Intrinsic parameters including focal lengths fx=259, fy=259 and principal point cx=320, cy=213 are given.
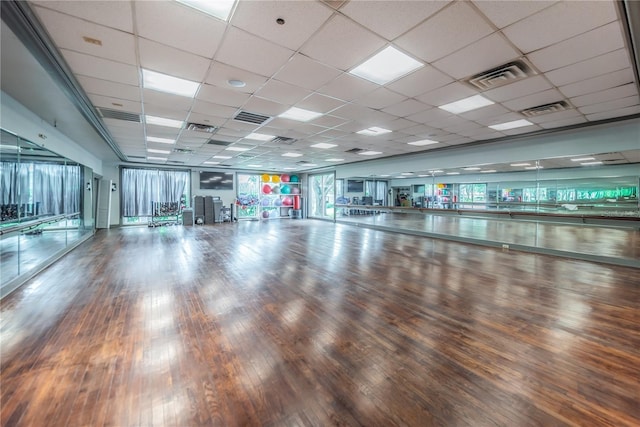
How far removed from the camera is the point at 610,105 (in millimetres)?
4379

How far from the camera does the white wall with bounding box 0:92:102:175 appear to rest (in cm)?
370

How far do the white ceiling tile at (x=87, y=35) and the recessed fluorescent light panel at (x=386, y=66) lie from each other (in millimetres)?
2573

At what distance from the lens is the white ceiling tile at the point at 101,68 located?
9.86 ft

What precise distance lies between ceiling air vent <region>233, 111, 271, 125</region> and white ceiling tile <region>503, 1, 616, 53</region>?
4.09m

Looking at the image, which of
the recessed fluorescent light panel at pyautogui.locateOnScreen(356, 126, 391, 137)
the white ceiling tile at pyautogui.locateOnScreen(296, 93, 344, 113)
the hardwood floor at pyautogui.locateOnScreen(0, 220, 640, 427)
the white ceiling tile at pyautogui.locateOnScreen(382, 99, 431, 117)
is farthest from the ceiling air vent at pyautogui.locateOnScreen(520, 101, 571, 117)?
the white ceiling tile at pyautogui.locateOnScreen(296, 93, 344, 113)

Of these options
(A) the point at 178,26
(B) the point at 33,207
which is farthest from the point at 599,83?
(B) the point at 33,207

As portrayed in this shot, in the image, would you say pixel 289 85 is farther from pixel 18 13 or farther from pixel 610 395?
pixel 610 395

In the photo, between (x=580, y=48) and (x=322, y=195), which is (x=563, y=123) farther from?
(x=322, y=195)

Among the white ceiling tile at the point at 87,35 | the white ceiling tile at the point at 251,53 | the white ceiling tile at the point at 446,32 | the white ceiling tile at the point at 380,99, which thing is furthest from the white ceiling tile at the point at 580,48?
the white ceiling tile at the point at 87,35

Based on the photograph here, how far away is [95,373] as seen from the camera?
192 cm

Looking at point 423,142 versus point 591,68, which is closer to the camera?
point 591,68

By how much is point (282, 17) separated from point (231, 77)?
58.2 inches

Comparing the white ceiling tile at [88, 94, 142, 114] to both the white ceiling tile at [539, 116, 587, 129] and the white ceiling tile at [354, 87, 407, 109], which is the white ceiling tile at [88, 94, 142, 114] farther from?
the white ceiling tile at [539, 116, 587, 129]

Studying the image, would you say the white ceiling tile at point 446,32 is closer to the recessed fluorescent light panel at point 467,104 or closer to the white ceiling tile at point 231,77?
the recessed fluorescent light panel at point 467,104
